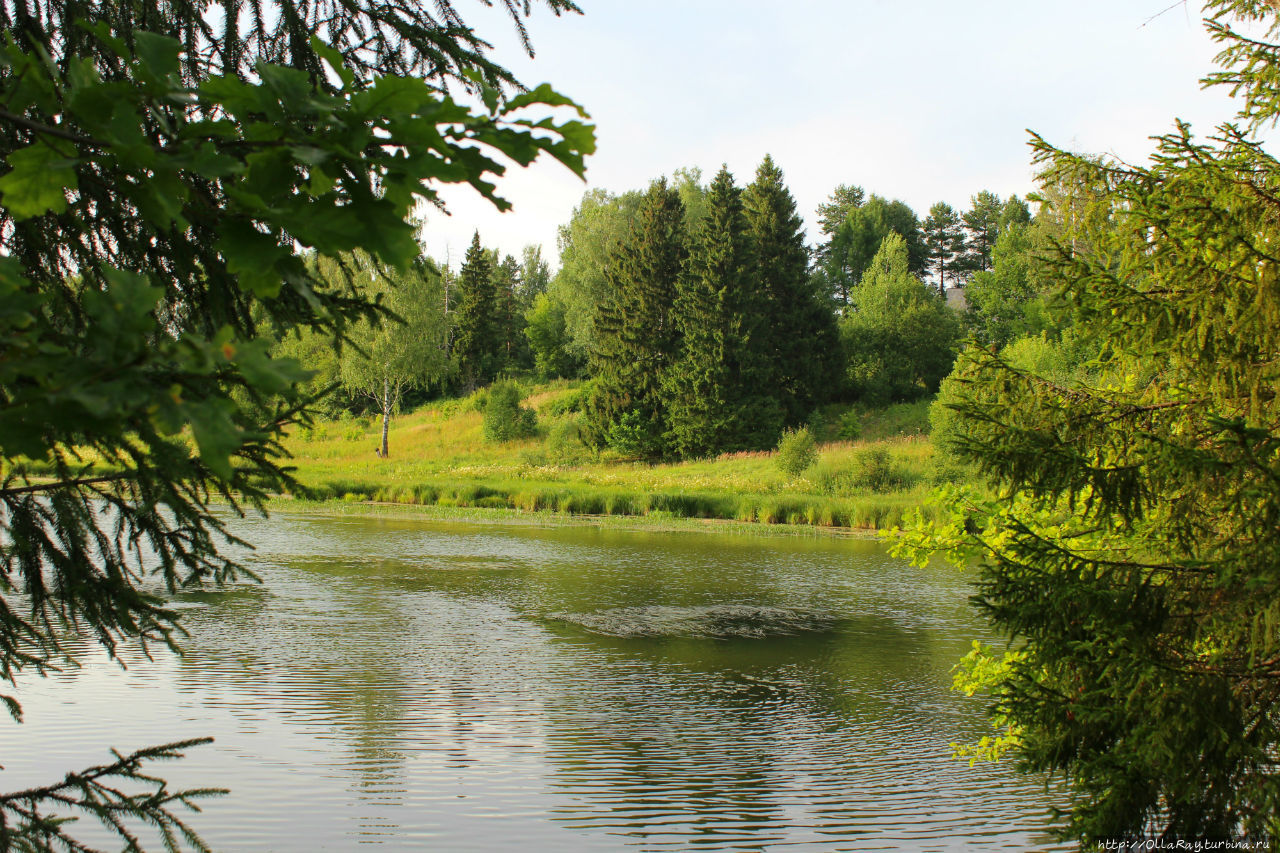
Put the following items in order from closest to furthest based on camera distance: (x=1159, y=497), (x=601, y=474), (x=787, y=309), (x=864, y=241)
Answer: (x=1159, y=497), (x=601, y=474), (x=787, y=309), (x=864, y=241)

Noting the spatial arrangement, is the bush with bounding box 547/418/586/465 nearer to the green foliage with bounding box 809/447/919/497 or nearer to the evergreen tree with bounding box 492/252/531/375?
the green foliage with bounding box 809/447/919/497

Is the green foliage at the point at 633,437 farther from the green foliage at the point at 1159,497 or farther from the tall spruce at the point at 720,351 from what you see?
the green foliage at the point at 1159,497

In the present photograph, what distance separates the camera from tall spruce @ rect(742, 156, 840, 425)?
127ft

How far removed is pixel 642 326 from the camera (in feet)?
124

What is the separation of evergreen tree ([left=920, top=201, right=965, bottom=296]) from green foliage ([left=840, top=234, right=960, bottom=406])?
22912 millimetres

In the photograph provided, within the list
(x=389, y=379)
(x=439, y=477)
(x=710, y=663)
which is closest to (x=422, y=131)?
(x=710, y=663)

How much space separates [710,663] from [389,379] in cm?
2973

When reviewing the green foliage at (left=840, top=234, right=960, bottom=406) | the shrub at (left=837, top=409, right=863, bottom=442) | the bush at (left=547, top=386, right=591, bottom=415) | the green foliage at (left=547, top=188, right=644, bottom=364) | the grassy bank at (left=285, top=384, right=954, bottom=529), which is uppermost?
the green foliage at (left=547, top=188, right=644, bottom=364)

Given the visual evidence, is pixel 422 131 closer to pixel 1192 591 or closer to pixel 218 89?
pixel 218 89

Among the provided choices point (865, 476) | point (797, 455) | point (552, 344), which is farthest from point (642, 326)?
point (865, 476)

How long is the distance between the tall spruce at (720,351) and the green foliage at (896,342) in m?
5.29

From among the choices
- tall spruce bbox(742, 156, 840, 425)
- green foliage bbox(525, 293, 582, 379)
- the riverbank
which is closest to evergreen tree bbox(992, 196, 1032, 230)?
tall spruce bbox(742, 156, 840, 425)

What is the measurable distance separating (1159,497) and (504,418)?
32609 millimetres

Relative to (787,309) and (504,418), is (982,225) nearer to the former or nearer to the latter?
(787,309)
